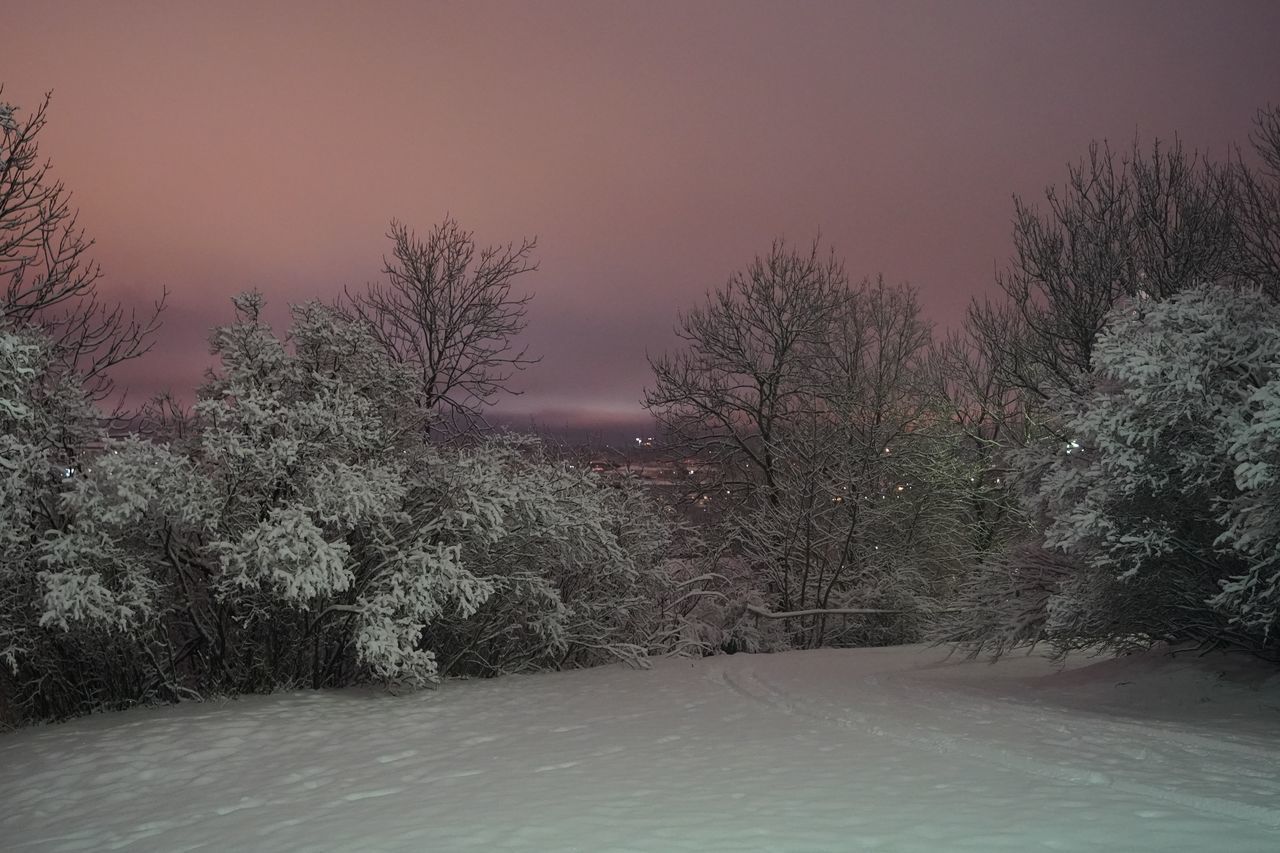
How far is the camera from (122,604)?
913 cm

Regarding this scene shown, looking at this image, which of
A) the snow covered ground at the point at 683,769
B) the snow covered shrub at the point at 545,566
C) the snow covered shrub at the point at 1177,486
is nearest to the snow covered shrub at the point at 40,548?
the snow covered ground at the point at 683,769

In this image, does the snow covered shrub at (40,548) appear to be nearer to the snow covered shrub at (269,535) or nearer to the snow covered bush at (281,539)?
the snow covered bush at (281,539)

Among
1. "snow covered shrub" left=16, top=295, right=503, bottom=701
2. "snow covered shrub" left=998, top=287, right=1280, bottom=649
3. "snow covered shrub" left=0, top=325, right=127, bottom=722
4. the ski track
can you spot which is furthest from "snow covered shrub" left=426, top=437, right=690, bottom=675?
"snow covered shrub" left=998, top=287, right=1280, bottom=649

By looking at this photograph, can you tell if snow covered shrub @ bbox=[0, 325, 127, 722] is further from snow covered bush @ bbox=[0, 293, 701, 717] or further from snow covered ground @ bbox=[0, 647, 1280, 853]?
snow covered ground @ bbox=[0, 647, 1280, 853]

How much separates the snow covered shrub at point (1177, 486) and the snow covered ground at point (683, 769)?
0.95 meters

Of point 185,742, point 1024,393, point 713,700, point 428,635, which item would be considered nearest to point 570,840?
point 185,742

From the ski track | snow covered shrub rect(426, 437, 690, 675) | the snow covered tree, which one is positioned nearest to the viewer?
the ski track

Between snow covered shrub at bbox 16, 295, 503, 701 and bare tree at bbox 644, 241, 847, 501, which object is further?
bare tree at bbox 644, 241, 847, 501

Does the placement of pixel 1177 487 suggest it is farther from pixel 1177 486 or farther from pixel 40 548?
pixel 40 548

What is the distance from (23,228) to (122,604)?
493 cm

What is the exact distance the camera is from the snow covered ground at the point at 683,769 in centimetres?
518

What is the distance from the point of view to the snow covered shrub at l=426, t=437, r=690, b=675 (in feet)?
37.3

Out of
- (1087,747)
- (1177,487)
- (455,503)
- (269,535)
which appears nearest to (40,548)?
(269,535)

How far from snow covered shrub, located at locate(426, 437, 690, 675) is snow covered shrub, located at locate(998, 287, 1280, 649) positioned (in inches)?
233
